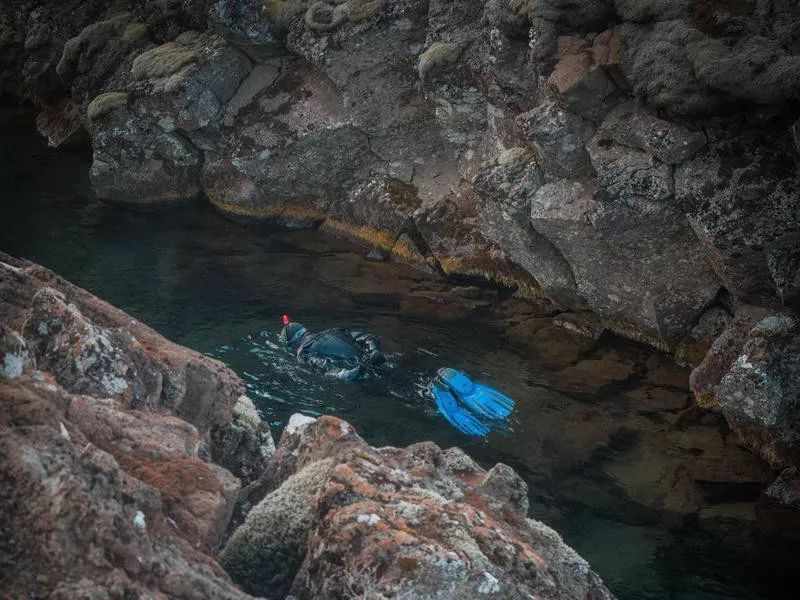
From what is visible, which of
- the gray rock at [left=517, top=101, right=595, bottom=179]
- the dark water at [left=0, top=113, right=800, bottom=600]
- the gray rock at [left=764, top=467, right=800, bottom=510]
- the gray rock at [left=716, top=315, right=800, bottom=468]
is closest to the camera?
the dark water at [left=0, top=113, right=800, bottom=600]

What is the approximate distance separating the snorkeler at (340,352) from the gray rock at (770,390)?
672cm

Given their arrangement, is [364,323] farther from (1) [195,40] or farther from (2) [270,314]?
(1) [195,40]

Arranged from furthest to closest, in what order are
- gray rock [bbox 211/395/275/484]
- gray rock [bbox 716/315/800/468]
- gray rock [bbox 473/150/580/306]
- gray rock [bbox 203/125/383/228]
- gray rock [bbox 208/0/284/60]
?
1. gray rock [bbox 208/0/284/60]
2. gray rock [bbox 203/125/383/228]
3. gray rock [bbox 473/150/580/306]
4. gray rock [bbox 716/315/800/468]
5. gray rock [bbox 211/395/275/484]

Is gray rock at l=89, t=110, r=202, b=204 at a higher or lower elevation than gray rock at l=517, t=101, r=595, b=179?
lower

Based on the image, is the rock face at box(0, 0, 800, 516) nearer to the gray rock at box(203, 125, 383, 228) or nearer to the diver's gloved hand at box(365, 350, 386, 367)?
the gray rock at box(203, 125, 383, 228)

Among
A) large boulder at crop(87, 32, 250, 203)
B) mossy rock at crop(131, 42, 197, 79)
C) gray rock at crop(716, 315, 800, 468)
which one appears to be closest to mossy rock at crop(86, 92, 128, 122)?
large boulder at crop(87, 32, 250, 203)

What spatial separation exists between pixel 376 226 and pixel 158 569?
1910cm

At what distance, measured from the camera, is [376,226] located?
23.7 metres

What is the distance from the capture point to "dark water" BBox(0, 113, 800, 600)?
12391mm

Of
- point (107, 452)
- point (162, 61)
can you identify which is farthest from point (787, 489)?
point (162, 61)

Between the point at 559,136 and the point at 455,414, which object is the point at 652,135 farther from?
the point at 455,414

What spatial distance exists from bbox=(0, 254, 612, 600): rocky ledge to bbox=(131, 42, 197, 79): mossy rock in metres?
19.0

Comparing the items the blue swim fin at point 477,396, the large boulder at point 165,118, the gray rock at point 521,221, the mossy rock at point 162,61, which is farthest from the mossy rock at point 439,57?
the mossy rock at point 162,61

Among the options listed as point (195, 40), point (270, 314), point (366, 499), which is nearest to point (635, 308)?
point (270, 314)
